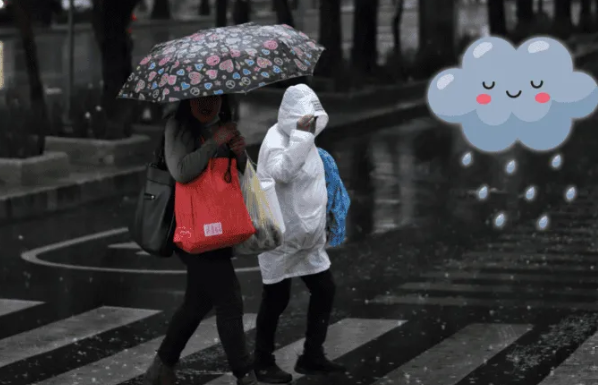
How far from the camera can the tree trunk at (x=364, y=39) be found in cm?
2992

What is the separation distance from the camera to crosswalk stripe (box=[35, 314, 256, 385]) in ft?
27.6

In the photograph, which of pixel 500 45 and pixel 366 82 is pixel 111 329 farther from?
pixel 366 82

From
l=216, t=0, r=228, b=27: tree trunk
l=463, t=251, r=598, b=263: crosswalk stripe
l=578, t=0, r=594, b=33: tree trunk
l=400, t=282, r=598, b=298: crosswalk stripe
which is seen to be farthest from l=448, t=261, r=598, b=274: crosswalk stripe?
l=578, t=0, r=594, b=33: tree trunk

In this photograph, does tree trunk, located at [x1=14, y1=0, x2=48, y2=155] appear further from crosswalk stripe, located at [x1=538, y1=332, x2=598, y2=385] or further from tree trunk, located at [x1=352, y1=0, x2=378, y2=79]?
crosswalk stripe, located at [x1=538, y1=332, x2=598, y2=385]

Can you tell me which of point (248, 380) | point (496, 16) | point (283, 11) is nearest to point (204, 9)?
Result: point (496, 16)

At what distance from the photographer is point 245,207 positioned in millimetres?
7715

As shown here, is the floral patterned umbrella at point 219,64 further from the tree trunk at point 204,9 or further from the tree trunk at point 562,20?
the tree trunk at point 204,9

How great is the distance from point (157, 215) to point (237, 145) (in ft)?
1.84

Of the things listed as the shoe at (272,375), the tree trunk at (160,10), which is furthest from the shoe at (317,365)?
the tree trunk at (160,10)

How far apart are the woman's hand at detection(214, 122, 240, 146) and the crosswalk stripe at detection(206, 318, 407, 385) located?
58.5 inches

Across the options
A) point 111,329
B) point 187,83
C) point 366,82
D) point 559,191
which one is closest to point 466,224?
point 559,191

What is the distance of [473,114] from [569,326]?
2.16 m

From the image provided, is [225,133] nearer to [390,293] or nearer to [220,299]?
[220,299]

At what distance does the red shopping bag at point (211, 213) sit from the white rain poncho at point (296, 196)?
0.60 metres
